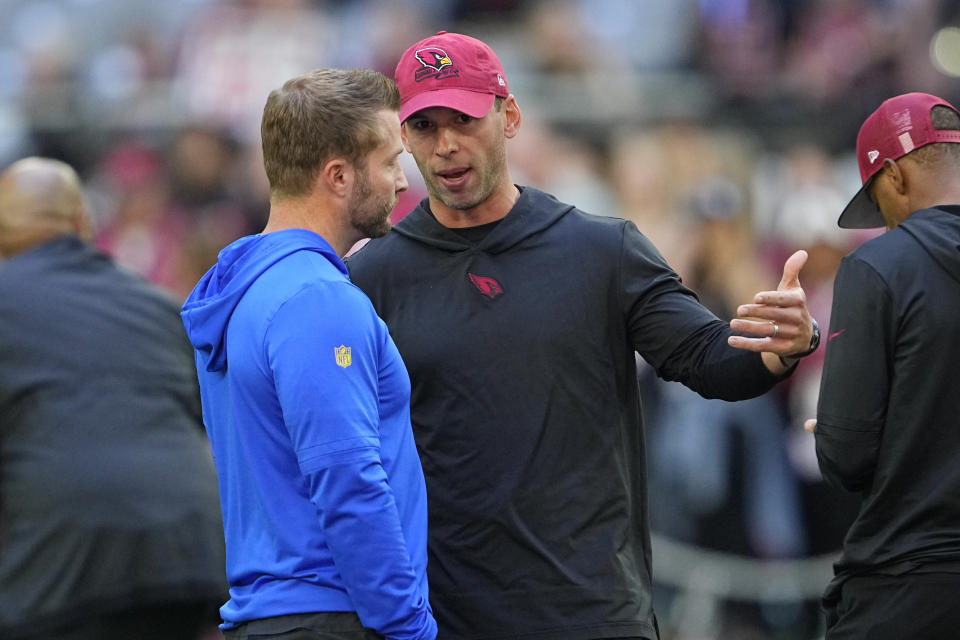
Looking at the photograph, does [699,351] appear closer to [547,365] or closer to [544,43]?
[547,365]

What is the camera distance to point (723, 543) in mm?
7773

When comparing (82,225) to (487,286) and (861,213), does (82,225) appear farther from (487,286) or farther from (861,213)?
(861,213)

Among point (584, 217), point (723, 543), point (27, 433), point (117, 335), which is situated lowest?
point (723, 543)

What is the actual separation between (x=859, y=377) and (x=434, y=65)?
4.82 feet

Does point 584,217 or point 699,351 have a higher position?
point 584,217

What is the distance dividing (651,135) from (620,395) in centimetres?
647

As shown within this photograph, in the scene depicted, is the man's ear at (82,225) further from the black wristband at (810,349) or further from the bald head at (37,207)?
the black wristband at (810,349)

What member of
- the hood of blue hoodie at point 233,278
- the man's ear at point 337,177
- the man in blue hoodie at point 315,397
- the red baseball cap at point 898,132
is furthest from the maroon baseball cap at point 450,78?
the red baseball cap at point 898,132

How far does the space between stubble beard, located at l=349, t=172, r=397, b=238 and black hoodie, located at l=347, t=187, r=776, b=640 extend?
46 centimetres

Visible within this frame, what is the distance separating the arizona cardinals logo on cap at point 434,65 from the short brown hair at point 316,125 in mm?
467

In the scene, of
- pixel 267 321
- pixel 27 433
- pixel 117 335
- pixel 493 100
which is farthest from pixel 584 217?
pixel 27 433

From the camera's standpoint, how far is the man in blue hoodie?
117 inches

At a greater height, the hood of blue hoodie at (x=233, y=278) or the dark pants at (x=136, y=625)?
the hood of blue hoodie at (x=233, y=278)

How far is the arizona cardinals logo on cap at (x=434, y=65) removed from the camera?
12.4 feet
